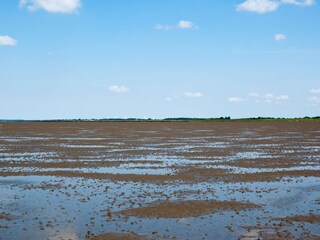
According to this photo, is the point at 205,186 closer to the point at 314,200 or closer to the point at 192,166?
the point at 314,200

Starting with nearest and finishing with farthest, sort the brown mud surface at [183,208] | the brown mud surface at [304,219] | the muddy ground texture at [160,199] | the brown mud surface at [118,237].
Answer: the brown mud surface at [118,237], the muddy ground texture at [160,199], the brown mud surface at [304,219], the brown mud surface at [183,208]

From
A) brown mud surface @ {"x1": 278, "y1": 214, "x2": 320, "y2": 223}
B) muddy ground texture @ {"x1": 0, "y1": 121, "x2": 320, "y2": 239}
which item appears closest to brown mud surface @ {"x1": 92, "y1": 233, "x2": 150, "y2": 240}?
muddy ground texture @ {"x1": 0, "y1": 121, "x2": 320, "y2": 239}

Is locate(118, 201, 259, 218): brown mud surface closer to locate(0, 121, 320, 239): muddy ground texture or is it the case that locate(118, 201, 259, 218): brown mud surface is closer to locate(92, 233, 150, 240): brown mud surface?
locate(0, 121, 320, 239): muddy ground texture

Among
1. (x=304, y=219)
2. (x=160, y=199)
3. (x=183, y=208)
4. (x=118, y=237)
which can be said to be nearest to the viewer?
(x=118, y=237)

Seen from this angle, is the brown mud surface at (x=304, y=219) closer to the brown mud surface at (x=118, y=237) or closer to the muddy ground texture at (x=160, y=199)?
the muddy ground texture at (x=160, y=199)

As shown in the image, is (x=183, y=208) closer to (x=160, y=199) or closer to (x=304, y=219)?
(x=160, y=199)

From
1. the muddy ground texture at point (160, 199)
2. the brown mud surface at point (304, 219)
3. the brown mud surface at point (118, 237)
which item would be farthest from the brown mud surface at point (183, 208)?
the brown mud surface at point (118, 237)

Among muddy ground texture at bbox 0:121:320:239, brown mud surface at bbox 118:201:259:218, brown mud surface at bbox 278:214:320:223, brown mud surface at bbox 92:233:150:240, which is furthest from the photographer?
brown mud surface at bbox 118:201:259:218

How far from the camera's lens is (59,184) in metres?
23.0

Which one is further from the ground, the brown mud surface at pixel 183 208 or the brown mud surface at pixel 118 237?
the brown mud surface at pixel 183 208

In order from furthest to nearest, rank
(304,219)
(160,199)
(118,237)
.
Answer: (160,199), (304,219), (118,237)

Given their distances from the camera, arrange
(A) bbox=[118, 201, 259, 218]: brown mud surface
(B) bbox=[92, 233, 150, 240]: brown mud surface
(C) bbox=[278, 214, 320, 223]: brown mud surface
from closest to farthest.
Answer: (B) bbox=[92, 233, 150, 240]: brown mud surface → (C) bbox=[278, 214, 320, 223]: brown mud surface → (A) bbox=[118, 201, 259, 218]: brown mud surface

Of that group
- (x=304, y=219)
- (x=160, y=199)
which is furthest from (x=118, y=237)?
(x=304, y=219)

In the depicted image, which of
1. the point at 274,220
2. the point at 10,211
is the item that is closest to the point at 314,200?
the point at 274,220
